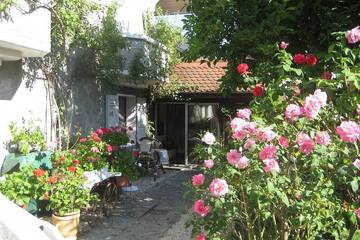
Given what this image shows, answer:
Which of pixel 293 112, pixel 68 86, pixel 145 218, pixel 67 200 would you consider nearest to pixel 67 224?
pixel 67 200

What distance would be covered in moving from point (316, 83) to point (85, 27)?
6979mm

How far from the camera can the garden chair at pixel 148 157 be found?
12.3 m

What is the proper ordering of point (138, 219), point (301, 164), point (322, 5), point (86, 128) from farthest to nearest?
point (86, 128), point (138, 219), point (322, 5), point (301, 164)

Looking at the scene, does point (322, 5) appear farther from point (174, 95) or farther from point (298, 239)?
point (174, 95)

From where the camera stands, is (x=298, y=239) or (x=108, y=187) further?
(x=108, y=187)

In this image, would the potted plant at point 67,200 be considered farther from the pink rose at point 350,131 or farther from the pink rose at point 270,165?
the pink rose at point 350,131

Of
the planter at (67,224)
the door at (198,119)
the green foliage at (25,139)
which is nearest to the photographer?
the planter at (67,224)

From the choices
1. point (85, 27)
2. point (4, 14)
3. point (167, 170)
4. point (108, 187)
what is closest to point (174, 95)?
point (167, 170)

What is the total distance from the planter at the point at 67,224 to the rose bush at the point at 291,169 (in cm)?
275

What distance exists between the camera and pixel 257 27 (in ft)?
18.4

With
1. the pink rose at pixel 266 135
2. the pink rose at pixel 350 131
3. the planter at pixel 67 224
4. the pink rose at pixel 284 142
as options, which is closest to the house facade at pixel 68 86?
the planter at pixel 67 224

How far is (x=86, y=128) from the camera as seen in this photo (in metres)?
10.9

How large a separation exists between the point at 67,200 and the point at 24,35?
2843 mm

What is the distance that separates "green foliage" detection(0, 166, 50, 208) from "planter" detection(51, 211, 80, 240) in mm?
383
